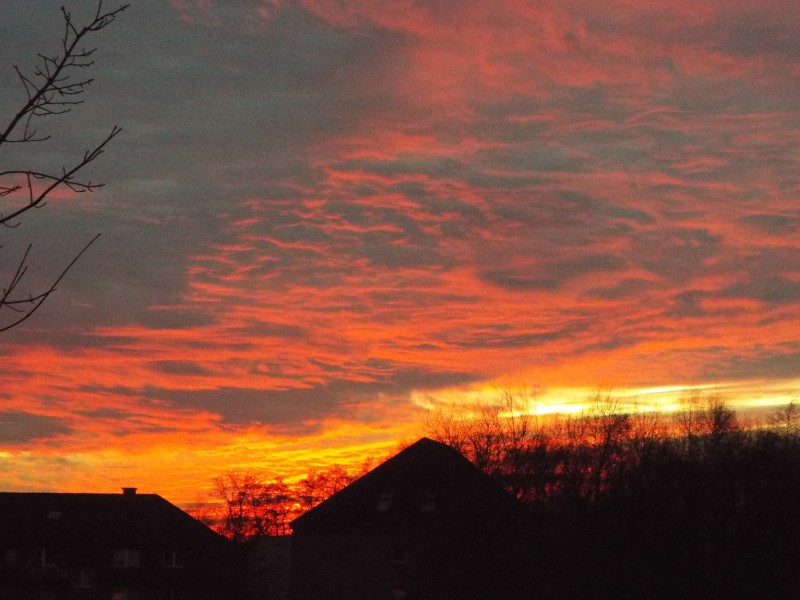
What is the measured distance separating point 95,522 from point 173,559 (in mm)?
5521

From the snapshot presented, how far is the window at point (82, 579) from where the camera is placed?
190 feet

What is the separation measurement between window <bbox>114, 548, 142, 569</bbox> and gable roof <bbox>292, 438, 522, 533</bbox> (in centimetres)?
1124

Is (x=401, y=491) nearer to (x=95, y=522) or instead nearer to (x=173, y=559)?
(x=173, y=559)

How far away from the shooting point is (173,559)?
2349 inches

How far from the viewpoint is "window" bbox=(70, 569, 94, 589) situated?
5778 centimetres

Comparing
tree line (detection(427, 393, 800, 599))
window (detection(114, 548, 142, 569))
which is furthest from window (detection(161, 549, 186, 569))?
tree line (detection(427, 393, 800, 599))

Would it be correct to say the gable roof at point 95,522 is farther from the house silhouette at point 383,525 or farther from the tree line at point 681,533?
the tree line at point 681,533

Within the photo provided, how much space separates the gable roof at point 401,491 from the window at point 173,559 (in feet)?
30.6

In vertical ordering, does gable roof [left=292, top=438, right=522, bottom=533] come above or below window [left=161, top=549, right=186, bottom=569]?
above

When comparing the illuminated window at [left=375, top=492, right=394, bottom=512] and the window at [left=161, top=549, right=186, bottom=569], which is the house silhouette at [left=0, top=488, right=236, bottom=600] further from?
the illuminated window at [left=375, top=492, right=394, bottom=512]

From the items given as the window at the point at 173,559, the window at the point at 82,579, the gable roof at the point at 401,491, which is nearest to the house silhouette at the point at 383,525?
the gable roof at the point at 401,491

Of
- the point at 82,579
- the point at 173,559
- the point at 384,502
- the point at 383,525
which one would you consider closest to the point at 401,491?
the point at 384,502

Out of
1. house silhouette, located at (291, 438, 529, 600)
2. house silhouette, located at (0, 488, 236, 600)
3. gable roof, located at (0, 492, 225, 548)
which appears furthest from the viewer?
gable roof, located at (0, 492, 225, 548)

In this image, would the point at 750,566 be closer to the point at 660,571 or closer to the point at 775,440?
the point at 660,571
